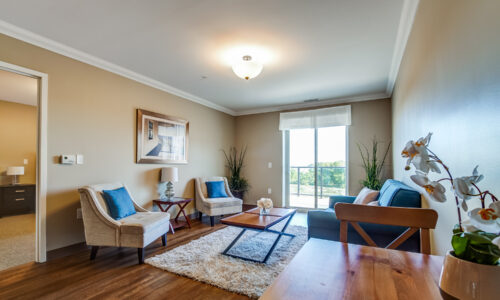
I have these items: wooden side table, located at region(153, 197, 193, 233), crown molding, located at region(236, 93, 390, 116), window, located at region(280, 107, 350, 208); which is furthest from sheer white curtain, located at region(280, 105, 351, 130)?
wooden side table, located at region(153, 197, 193, 233)

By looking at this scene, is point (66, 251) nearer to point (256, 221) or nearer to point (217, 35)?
point (256, 221)

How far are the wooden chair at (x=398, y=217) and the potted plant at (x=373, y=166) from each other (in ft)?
11.1

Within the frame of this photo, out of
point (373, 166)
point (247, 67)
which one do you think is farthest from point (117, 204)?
point (373, 166)

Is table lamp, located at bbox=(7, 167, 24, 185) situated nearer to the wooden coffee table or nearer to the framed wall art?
the framed wall art

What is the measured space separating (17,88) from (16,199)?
7.86 feet

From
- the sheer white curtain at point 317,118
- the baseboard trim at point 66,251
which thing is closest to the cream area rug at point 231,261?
the baseboard trim at point 66,251

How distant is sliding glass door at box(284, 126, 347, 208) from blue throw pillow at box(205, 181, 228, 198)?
1.69 meters

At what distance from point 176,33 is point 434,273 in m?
2.83

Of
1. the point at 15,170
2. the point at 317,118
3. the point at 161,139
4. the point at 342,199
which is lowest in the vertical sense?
the point at 342,199

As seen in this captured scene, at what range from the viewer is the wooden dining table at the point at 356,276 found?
0.70m

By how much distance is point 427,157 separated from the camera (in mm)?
704

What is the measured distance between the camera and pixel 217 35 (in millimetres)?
2637

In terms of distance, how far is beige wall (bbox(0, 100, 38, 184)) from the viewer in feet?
17.2

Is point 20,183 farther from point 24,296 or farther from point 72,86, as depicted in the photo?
point 24,296
